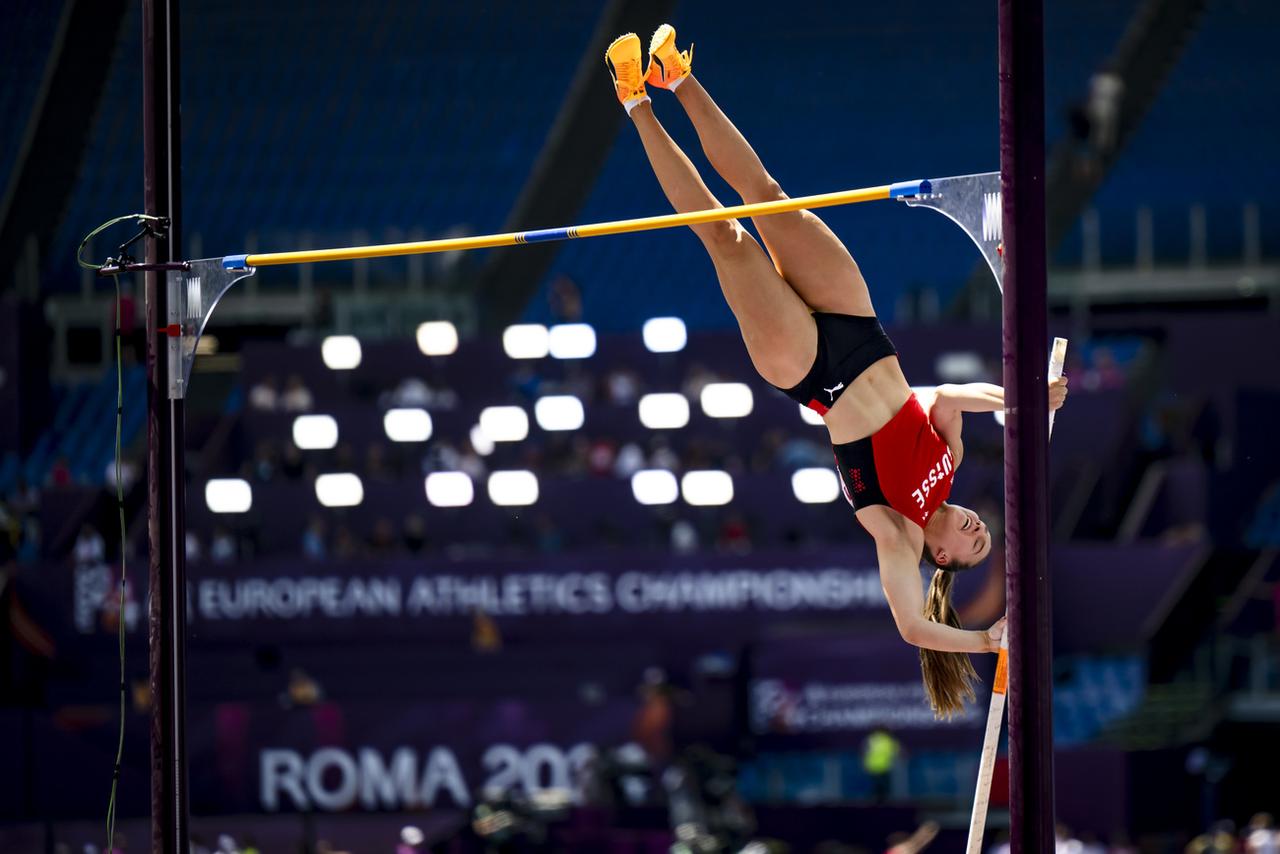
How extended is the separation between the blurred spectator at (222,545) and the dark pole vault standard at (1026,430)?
1209 centimetres

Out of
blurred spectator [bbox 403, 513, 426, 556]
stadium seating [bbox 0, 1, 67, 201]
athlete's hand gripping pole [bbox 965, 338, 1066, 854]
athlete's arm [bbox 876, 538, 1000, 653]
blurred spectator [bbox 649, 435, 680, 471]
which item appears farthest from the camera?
stadium seating [bbox 0, 1, 67, 201]

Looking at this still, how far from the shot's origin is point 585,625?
1531 cm

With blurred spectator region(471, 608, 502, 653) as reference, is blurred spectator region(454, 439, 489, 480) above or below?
above

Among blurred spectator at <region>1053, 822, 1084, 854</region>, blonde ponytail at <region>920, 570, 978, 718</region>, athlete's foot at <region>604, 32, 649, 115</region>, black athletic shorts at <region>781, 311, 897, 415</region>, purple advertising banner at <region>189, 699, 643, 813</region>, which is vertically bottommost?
blurred spectator at <region>1053, 822, 1084, 854</region>

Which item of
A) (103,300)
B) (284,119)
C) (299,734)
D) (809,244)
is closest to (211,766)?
(299,734)

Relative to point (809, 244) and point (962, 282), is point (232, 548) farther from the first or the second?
point (809, 244)

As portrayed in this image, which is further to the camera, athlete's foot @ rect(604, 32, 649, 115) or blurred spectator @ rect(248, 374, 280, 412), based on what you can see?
blurred spectator @ rect(248, 374, 280, 412)

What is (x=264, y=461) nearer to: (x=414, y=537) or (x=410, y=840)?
(x=414, y=537)

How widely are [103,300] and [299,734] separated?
24.8ft

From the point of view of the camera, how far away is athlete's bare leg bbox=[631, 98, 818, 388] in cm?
582

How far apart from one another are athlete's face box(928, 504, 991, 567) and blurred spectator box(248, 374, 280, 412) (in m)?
12.1

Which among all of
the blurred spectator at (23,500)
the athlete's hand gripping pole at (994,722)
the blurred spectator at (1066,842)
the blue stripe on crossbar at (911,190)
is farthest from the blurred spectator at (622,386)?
the athlete's hand gripping pole at (994,722)

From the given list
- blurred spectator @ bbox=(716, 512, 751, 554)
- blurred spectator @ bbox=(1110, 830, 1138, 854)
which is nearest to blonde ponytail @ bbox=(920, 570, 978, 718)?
blurred spectator @ bbox=(1110, 830, 1138, 854)

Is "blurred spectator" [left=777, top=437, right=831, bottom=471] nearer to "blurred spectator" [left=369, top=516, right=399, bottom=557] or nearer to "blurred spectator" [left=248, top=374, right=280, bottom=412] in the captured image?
"blurred spectator" [left=369, top=516, right=399, bottom=557]
